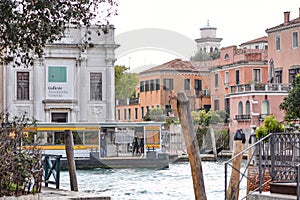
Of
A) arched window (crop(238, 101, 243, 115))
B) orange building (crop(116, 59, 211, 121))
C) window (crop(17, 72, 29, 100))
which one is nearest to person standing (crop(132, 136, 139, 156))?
window (crop(17, 72, 29, 100))

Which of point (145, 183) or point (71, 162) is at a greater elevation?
point (71, 162)

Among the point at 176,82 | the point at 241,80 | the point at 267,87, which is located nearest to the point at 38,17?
the point at 176,82

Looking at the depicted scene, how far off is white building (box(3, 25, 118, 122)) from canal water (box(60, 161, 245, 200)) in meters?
8.18

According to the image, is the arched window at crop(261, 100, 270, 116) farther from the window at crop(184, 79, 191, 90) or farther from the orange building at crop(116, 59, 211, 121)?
the window at crop(184, 79, 191, 90)

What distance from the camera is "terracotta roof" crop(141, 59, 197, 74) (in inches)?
687

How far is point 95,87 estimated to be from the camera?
1639 inches

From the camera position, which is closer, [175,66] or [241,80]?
[175,66]

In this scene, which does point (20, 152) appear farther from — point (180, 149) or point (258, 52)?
point (258, 52)

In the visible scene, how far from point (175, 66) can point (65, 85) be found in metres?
23.6

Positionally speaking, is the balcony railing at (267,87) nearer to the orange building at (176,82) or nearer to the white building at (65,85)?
the white building at (65,85)

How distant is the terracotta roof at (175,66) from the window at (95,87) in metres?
23.1

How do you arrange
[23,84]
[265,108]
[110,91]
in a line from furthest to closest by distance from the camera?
1. [265,108]
2. [110,91]
3. [23,84]

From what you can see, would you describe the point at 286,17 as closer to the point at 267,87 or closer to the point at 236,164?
the point at 267,87

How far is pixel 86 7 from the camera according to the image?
484 inches
